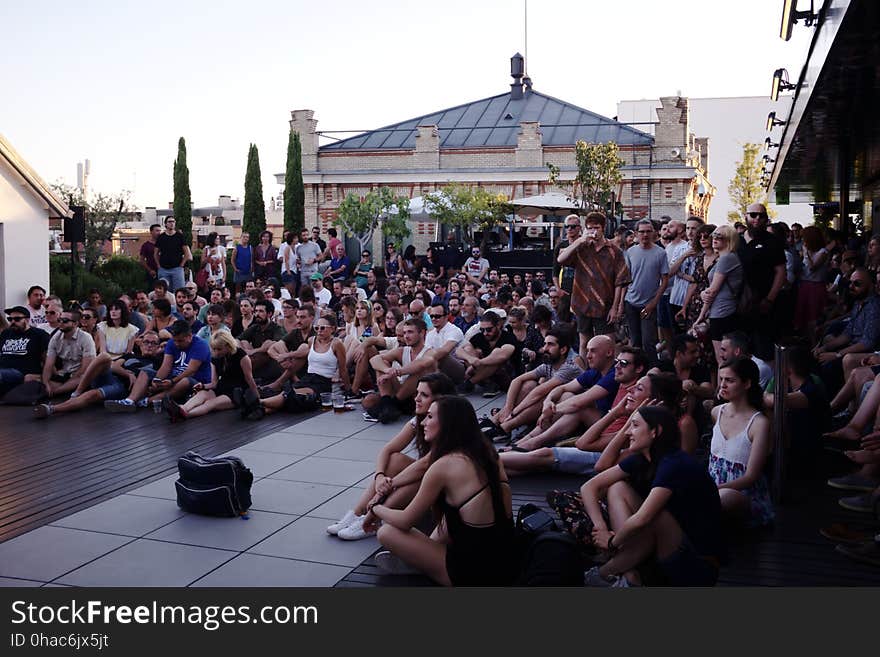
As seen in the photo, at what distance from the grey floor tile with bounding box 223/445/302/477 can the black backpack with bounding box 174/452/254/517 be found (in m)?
1.20

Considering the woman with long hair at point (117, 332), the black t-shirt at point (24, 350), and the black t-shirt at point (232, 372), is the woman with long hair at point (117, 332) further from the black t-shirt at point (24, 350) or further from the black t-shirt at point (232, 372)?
the black t-shirt at point (232, 372)

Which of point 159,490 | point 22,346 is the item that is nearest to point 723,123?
point 22,346

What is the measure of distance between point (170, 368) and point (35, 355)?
6.89 feet

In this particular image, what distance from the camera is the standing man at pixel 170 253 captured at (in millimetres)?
17000

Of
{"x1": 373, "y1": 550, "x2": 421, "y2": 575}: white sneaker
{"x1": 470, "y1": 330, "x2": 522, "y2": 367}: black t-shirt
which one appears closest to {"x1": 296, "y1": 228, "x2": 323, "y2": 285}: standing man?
{"x1": 470, "y1": 330, "x2": 522, "y2": 367}: black t-shirt

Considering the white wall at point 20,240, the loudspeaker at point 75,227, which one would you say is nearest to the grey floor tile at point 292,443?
the loudspeaker at point 75,227

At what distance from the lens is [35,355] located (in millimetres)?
11922

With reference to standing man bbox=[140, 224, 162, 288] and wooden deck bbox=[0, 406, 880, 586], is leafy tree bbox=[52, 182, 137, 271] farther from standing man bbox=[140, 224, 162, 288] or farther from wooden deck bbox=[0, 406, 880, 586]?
wooden deck bbox=[0, 406, 880, 586]

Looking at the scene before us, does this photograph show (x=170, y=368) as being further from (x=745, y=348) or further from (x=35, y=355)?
(x=745, y=348)

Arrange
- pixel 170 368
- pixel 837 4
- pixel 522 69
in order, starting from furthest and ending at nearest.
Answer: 1. pixel 522 69
2. pixel 170 368
3. pixel 837 4

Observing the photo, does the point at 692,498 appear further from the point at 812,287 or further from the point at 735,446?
the point at 812,287

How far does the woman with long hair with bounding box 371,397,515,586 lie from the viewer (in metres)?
4.87

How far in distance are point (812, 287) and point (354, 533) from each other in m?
7.90
